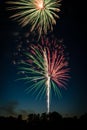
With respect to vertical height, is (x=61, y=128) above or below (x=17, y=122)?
below

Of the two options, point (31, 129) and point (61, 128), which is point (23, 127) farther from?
point (61, 128)

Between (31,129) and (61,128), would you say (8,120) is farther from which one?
(61,128)

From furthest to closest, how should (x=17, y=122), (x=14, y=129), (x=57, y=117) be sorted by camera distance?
(x=57, y=117), (x=17, y=122), (x=14, y=129)

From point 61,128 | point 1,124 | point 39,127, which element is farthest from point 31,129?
point 1,124

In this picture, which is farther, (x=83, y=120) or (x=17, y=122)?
(x=17, y=122)

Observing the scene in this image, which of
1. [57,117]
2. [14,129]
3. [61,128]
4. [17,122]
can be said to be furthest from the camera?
[57,117]

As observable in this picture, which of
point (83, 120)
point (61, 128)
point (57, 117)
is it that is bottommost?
point (61, 128)

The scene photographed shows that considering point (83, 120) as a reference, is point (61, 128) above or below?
below

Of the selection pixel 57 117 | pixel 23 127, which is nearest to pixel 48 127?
pixel 23 127

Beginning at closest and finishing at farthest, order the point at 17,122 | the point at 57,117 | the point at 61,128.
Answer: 1. the point at 61,128
2. the point at 17,122
3. the point at 57,117
